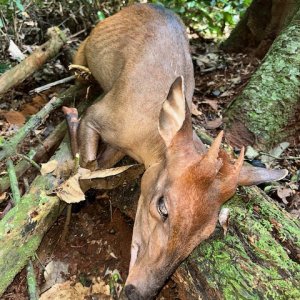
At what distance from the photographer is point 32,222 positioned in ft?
12.0

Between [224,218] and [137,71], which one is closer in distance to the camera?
[224,218]

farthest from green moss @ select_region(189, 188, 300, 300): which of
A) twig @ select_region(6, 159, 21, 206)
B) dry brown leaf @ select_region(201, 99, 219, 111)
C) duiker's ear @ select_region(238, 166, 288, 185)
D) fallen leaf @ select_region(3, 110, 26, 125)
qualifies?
fallen leaf @ select_region(3, 110, 26, 125)

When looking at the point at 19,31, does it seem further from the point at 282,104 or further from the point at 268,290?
the point at 268,290

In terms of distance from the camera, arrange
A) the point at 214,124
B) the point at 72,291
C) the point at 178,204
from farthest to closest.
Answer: the point at 214,124
the point at 72,291
the point at 178,204

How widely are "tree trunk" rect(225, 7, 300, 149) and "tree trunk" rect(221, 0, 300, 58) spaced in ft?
3.90

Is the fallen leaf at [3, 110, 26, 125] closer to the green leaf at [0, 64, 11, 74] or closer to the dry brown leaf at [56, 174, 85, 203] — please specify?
the green leaf at [0, 64, 11, 74]

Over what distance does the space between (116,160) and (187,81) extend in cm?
107

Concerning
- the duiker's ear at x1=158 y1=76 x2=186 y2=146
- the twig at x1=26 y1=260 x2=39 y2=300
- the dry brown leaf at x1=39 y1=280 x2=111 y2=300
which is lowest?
the dry brown leaf at x1=39 y1=280 x2=111 y2=300

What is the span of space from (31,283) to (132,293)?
82 centimetres

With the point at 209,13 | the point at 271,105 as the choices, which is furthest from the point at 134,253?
the point at 209,13

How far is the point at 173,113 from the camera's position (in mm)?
3533

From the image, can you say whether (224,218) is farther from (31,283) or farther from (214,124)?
(214,124)

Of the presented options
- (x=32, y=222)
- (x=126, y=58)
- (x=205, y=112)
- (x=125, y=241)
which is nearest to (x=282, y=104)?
(x=205, y=112)

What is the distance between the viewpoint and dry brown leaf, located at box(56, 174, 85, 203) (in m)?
3.66
